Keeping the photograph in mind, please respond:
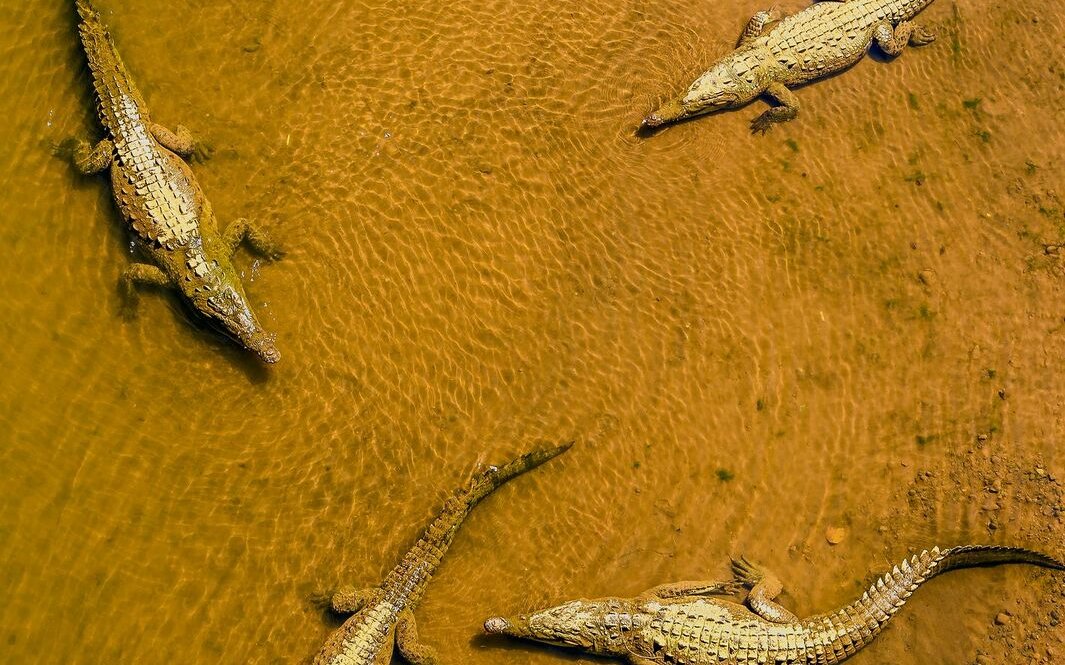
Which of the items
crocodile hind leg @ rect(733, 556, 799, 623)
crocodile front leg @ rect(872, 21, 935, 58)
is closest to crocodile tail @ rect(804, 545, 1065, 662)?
crocodile hind leg @ rect(733, 556, 799, 623)

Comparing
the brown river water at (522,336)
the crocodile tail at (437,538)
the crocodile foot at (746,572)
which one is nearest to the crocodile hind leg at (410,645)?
the crocodile tail at (437,538)

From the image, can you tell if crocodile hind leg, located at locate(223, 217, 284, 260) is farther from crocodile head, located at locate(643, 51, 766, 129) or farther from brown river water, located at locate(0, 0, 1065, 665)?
crocodile head, located at locate(643, 51, 766, 129)

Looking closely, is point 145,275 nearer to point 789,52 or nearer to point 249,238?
point 249,238

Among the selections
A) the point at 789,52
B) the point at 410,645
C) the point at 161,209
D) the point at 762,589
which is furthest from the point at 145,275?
the point at 789,52

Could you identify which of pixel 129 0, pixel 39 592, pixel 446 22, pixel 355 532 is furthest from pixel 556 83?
pixel 39 592

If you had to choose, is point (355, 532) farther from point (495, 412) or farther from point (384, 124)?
point (384, 124)

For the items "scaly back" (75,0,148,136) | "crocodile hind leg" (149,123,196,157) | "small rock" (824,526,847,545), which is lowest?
"small rock" (824,526,847,545)

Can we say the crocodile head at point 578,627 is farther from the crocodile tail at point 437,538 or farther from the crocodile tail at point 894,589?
the crocodile tail at point 894,589
